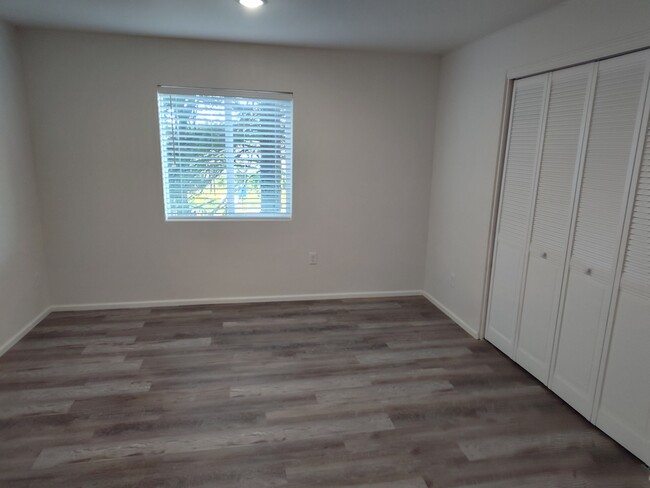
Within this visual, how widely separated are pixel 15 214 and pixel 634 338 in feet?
14.3

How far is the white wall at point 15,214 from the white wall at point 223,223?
129 mm

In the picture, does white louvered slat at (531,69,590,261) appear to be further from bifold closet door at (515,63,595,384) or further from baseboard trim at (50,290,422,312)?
baseboard trim at (50,290,422,312)

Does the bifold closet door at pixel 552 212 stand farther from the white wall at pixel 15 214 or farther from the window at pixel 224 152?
the white wall at pixel 15 214

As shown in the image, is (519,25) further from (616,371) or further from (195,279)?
(195,279)

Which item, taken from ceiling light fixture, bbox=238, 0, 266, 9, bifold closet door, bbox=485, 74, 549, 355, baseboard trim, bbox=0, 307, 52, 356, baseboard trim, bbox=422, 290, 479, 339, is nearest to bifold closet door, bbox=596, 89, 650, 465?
bifold closet door, bbox=485, 74, 549, 355

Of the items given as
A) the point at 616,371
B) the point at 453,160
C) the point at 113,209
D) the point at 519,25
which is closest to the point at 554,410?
the point at 616,371

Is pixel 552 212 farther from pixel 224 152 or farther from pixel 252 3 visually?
pixel 224 152

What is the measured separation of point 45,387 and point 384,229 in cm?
318

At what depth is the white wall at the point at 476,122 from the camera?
2273mm

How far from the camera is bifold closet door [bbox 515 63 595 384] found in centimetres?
242

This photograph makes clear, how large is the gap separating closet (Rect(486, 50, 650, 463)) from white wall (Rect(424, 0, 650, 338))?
0.17 meters

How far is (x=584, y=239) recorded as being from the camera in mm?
2375

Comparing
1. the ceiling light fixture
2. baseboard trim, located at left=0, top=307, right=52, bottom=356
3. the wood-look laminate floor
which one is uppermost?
the ceiling light fixture

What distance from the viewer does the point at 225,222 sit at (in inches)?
155
